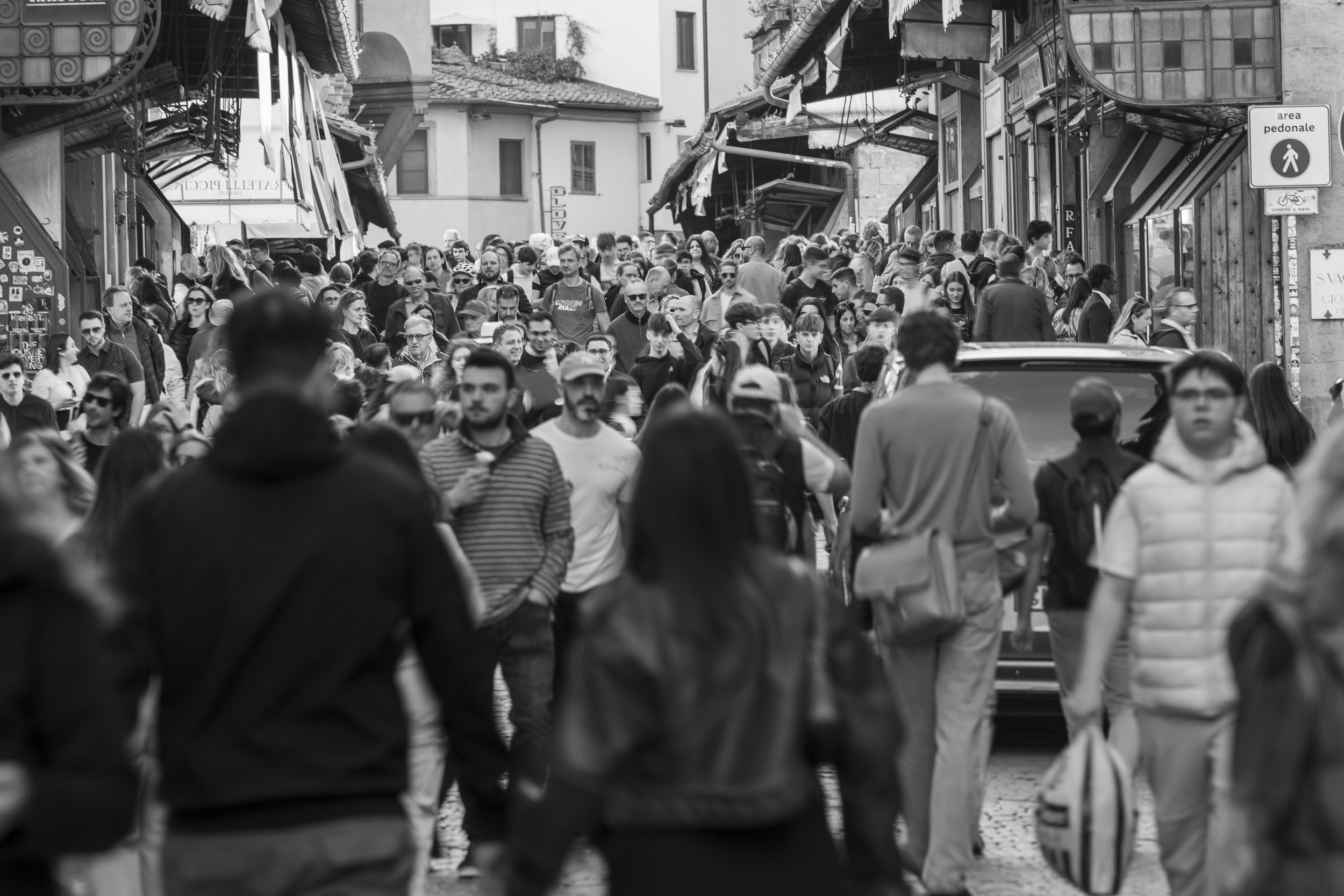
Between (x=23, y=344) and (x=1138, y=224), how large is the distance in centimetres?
1058

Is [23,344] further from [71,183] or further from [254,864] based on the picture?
[254,864]

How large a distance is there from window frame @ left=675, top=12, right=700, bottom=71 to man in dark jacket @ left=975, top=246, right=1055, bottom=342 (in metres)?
64.1

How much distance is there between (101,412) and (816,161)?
33107 mm

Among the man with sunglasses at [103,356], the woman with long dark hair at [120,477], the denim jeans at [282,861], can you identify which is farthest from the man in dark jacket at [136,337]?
the denim jeans at [282,861]

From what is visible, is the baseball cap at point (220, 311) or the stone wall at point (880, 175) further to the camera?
the stone wall at point (880, 175)

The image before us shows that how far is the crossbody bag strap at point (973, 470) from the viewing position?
6984mm

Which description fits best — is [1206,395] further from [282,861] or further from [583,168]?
[583,168]

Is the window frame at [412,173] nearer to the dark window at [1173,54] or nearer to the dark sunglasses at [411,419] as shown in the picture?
the dark window at [1173,54]

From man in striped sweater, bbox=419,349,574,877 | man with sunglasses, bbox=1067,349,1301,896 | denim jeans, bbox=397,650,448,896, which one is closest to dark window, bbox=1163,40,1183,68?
man in striped sweater, bbox=419,349,574,877

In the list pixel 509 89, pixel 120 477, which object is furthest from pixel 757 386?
pixel 509 89

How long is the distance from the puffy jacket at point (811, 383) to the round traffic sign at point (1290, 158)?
4.22m

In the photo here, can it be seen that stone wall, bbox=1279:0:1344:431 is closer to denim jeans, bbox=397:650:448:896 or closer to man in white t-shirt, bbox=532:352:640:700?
man in white t-shirt, bbox=532:352:640:700

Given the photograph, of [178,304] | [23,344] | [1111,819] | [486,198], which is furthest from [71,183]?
[486,198]

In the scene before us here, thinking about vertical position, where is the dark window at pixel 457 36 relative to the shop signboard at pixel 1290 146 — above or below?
above
